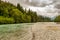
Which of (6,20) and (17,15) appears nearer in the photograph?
(6,20)

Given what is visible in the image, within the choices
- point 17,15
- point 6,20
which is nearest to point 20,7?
point 17,15

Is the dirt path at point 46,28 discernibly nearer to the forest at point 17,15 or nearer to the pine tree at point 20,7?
the forest at point 17,15

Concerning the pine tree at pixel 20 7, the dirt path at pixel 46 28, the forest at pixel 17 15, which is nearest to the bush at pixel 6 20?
the forest at pixel 17 15

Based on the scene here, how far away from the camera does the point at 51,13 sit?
419 centimetres

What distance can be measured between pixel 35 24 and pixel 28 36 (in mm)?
981

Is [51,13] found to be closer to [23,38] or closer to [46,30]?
[46,30]

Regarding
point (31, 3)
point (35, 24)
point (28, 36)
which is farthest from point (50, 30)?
point (31, 3)

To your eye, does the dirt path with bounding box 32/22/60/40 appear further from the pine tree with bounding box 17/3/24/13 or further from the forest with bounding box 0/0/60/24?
the pine tree with bounding box 17/3/24/13

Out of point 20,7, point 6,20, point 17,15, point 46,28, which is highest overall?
point 20,7

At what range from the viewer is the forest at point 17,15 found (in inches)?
159

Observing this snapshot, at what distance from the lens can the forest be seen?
4039 millimetres

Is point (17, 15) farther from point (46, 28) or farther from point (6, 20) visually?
point (46, 28)

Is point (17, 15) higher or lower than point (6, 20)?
higher

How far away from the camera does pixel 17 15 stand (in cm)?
415
